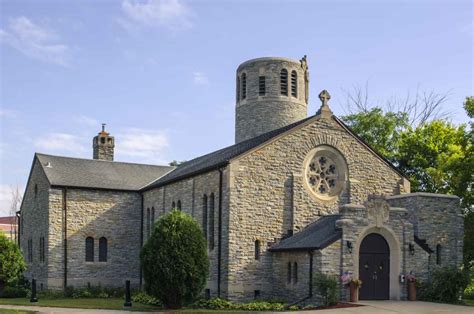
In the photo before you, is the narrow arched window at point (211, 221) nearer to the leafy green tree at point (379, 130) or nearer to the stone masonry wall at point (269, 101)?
the stone masonry wall at point (269, 101)

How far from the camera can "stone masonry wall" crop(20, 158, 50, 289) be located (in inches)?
1623

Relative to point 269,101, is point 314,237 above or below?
below

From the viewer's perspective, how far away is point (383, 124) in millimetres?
47781

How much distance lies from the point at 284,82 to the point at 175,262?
18.2m

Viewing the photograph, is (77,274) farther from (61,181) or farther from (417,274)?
(417,274)

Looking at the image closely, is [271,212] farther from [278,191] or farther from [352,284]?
[352,284]

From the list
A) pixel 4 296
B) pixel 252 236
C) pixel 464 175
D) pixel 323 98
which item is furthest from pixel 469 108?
pixel 4 296

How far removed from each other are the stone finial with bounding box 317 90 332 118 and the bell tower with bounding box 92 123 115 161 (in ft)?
70.7

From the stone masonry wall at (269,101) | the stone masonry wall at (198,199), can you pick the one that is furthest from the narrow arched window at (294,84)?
the stone masonry wall at (198,199)

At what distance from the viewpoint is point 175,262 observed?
88.7ft

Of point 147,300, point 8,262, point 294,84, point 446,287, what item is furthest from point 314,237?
point 8,262

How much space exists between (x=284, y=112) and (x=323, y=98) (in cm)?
815

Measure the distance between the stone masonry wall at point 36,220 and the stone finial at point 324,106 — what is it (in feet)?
59.4

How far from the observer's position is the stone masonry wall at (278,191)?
30.9 m
